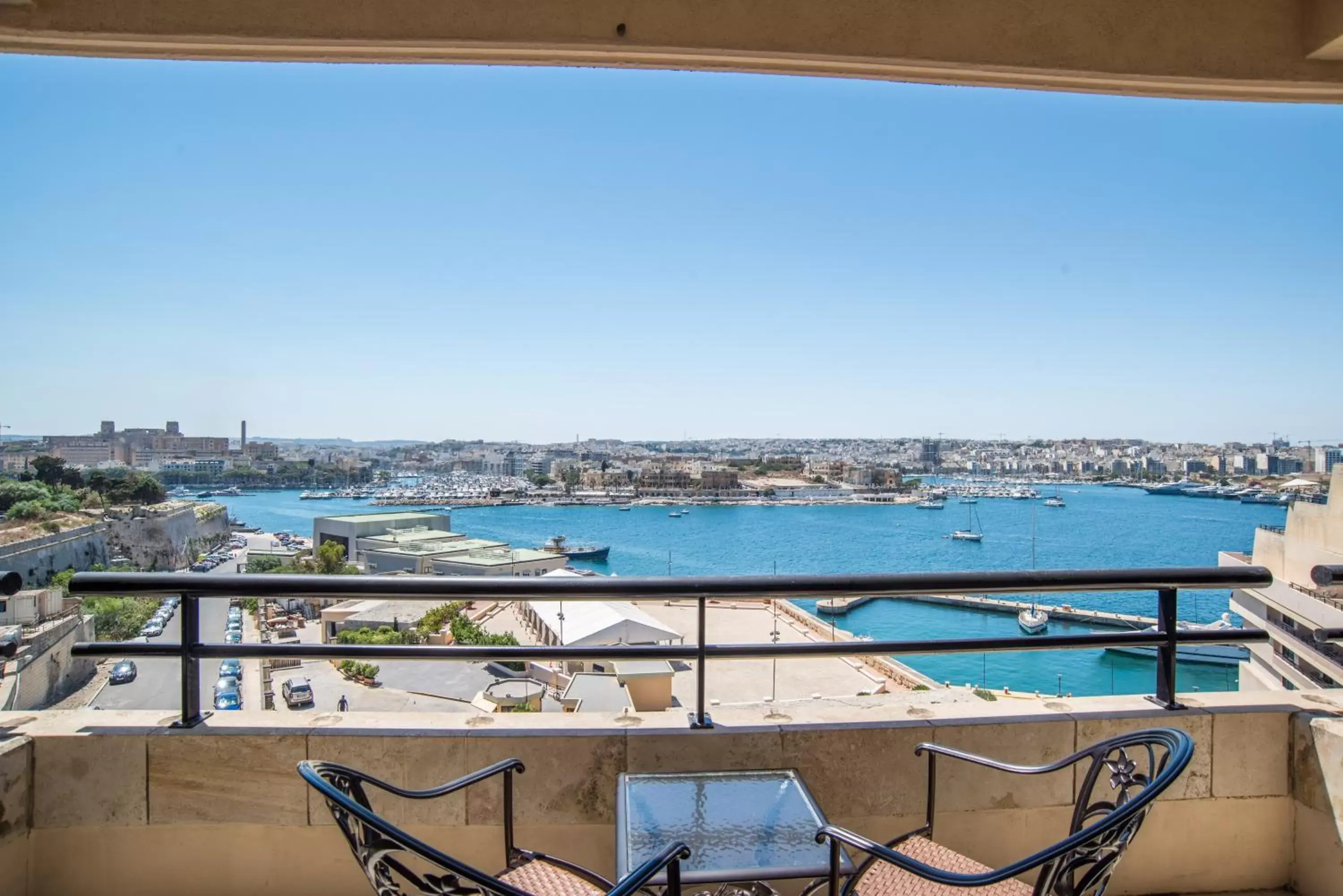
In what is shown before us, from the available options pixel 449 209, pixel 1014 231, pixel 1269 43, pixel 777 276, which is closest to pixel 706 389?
pixel 777 276

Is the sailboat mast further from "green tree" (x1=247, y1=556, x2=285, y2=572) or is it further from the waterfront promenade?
"green tree" (x1=247, y1=556, x2=285, y2=572)

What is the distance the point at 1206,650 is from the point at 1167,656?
13130 millimetres

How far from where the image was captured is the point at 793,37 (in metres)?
2.15

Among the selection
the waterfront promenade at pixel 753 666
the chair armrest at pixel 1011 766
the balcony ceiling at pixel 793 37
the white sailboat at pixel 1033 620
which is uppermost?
the balcony ceiling at pixel 793 37

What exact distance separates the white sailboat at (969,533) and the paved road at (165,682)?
3840 cm

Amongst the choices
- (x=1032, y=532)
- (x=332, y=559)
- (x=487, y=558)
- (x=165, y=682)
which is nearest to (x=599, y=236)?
(x=487, y=558)

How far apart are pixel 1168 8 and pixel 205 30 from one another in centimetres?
305

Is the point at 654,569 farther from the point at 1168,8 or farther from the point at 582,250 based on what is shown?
the point at 1168,8

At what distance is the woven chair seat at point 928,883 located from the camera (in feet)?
4.69

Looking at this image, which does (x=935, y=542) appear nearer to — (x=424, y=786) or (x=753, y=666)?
(x=753, y=666)

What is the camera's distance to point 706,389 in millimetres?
62250

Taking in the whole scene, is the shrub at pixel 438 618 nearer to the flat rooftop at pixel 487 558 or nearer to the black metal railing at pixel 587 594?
the black metal railing at pixel 587 594

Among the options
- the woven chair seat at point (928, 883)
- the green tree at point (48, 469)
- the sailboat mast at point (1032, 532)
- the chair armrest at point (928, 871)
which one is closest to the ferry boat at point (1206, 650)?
the woven chair seat at point (928, 883)

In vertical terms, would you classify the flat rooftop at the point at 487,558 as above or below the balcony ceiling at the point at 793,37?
below
